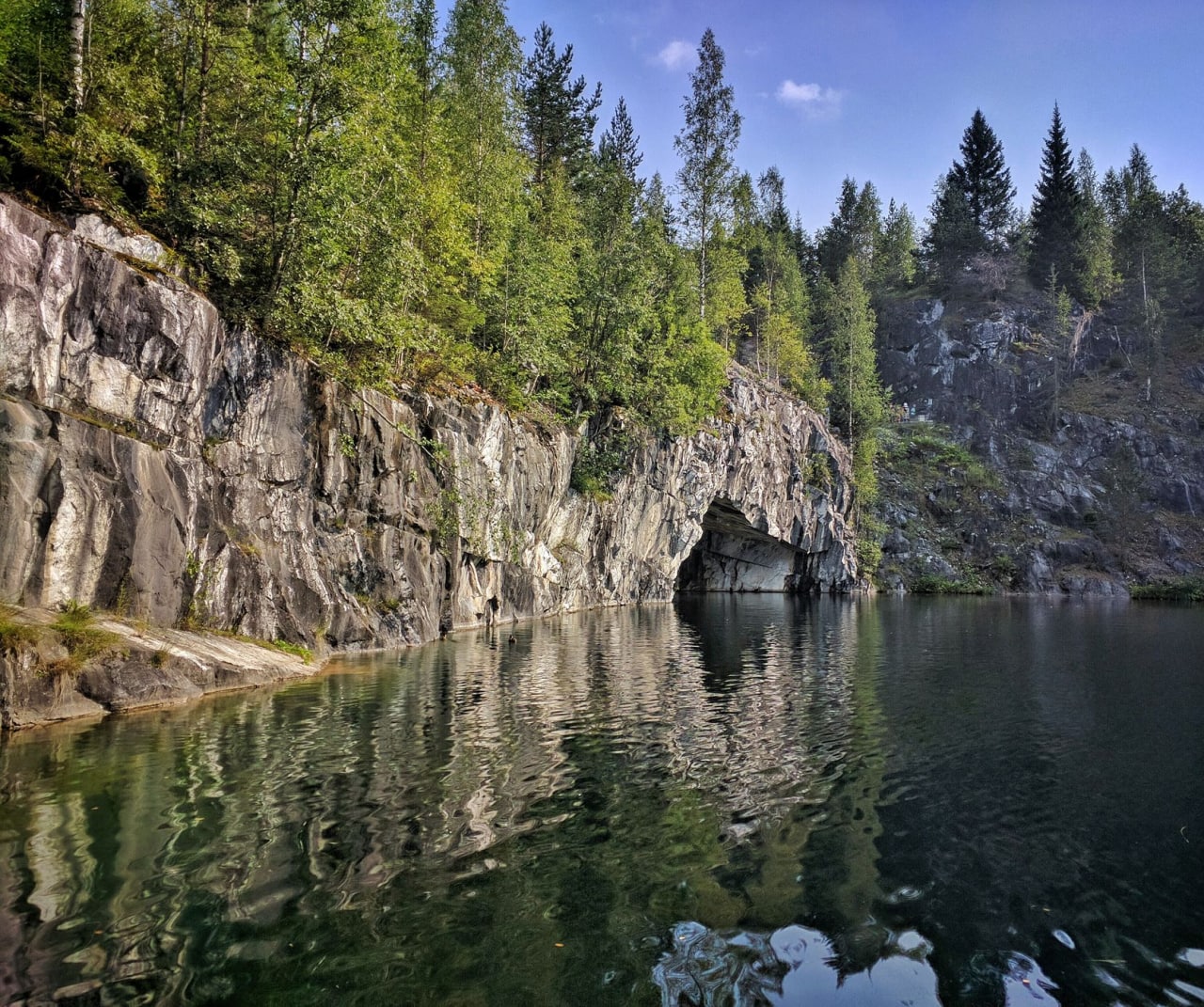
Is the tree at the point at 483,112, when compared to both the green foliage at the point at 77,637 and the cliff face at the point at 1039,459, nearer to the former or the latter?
the green foliage at the point at 77,637

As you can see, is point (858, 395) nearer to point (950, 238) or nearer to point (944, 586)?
point (944, 586)

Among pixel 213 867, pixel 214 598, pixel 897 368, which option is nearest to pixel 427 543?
pixel 214 598

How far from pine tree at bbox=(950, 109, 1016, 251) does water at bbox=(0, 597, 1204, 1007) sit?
4276 inches

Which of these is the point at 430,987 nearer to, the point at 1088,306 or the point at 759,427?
the point at 759,427

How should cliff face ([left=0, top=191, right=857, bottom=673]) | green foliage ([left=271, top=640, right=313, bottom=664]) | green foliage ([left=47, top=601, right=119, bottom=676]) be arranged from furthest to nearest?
green foliage ([left=271, top=640, right=313, bottom=664]) < cliff face ([left=0, top=191, right=857, bottom=673]) < green foliage ([left=47, top=601, right=119, bottom=676])

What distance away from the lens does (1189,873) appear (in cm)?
718

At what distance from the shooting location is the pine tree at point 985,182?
101m

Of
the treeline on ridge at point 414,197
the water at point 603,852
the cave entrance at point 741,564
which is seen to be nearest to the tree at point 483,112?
the treeline on ridge at point 414,197

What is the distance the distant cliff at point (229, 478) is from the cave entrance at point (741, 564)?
27.4 m

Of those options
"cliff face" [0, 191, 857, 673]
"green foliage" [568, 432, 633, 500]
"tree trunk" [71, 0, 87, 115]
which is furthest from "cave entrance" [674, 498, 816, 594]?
"tree trunk" [71, 0, 87, 115]

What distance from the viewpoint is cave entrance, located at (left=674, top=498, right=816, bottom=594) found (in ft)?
204

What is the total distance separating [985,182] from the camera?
4013 inches

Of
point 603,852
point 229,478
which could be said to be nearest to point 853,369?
point 229,478

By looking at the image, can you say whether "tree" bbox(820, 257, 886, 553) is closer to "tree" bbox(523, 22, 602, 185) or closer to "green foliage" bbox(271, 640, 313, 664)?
"tree" bbox(523, 22, 602, 185)
